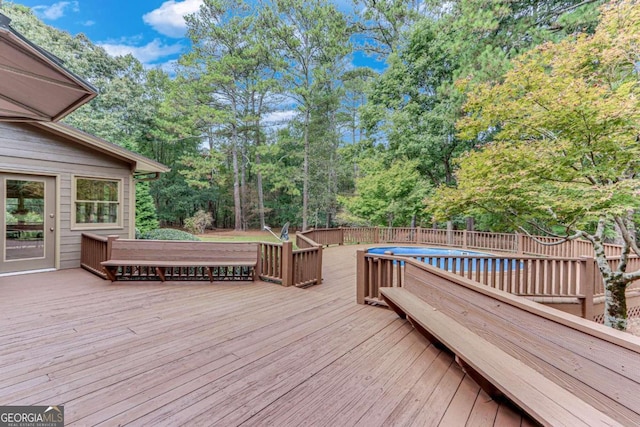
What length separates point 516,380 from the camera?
168 cm

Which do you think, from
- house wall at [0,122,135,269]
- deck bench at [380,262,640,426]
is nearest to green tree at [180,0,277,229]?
house wall at [0,122,135,269]

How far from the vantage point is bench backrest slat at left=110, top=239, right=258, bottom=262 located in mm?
4926

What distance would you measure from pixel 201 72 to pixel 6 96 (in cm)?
1587

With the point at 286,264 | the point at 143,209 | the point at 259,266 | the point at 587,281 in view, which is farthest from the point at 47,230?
the point at 587,281

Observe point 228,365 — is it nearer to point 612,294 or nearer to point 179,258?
point 179,258

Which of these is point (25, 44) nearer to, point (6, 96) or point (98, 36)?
point (6, 96)

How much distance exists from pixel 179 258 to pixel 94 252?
6.66 feet

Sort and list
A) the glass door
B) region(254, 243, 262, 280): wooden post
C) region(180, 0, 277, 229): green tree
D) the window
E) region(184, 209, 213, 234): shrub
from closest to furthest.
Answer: region(254, 243, 262, 280): wooden post, the glass door, the window, region(180, 0, 277, 229): green tree, region(184, 209, 213, 234): shrub

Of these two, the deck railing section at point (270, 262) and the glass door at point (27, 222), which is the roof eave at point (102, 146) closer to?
the glass door at point (27, 222)

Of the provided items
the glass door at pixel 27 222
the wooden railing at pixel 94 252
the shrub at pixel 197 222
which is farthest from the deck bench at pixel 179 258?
the shrub at pixel 197 222

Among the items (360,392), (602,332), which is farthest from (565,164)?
(360,392)

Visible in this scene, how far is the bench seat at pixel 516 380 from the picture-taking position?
1.38 metres

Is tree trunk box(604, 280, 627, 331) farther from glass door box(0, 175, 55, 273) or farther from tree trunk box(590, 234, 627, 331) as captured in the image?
glass door box(0, 175, 55, 273)

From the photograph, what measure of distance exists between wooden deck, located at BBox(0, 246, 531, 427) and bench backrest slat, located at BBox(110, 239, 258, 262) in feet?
3.53
